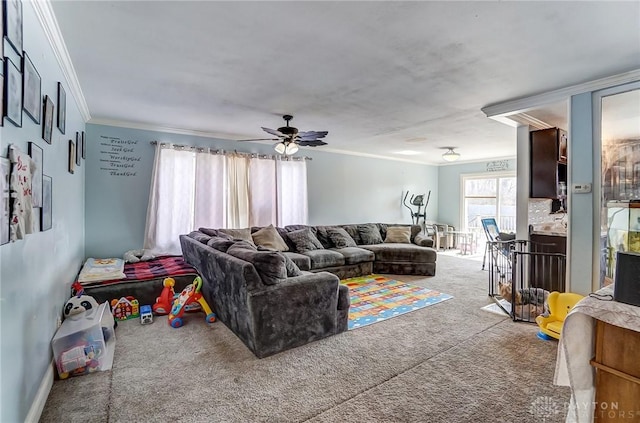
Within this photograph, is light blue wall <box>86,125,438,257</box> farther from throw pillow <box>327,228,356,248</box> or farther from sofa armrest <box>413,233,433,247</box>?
sofa armrest <box>413,233,433,247</box>

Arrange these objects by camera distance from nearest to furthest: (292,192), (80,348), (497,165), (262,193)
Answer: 1. (80,348)
2. (262,193)
3. (292,192)
4. (497,165)

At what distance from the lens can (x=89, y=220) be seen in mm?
4262

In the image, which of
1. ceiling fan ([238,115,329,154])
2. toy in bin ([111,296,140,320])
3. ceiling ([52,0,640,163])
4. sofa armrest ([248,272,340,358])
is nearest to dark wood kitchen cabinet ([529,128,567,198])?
ceiling ([52,0,640,163])

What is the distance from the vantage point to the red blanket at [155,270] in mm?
3539

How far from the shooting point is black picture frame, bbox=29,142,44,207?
5.66 feet

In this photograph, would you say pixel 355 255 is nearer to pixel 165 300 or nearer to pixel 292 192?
pixel 292 192

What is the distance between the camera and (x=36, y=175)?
1.80m

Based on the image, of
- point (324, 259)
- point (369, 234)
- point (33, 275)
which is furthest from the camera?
point (369, 234)

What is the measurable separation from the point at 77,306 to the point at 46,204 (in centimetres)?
115

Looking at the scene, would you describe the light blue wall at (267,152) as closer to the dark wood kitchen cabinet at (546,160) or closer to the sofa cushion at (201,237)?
the sofa cushion at (201,237)

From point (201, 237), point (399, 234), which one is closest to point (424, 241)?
point (399, 234)

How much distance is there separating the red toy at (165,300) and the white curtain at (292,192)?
250 cm

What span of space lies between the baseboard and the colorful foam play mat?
2318 millimetres

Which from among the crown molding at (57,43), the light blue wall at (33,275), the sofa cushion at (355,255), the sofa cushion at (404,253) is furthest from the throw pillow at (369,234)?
the crown molding at (57,43)
